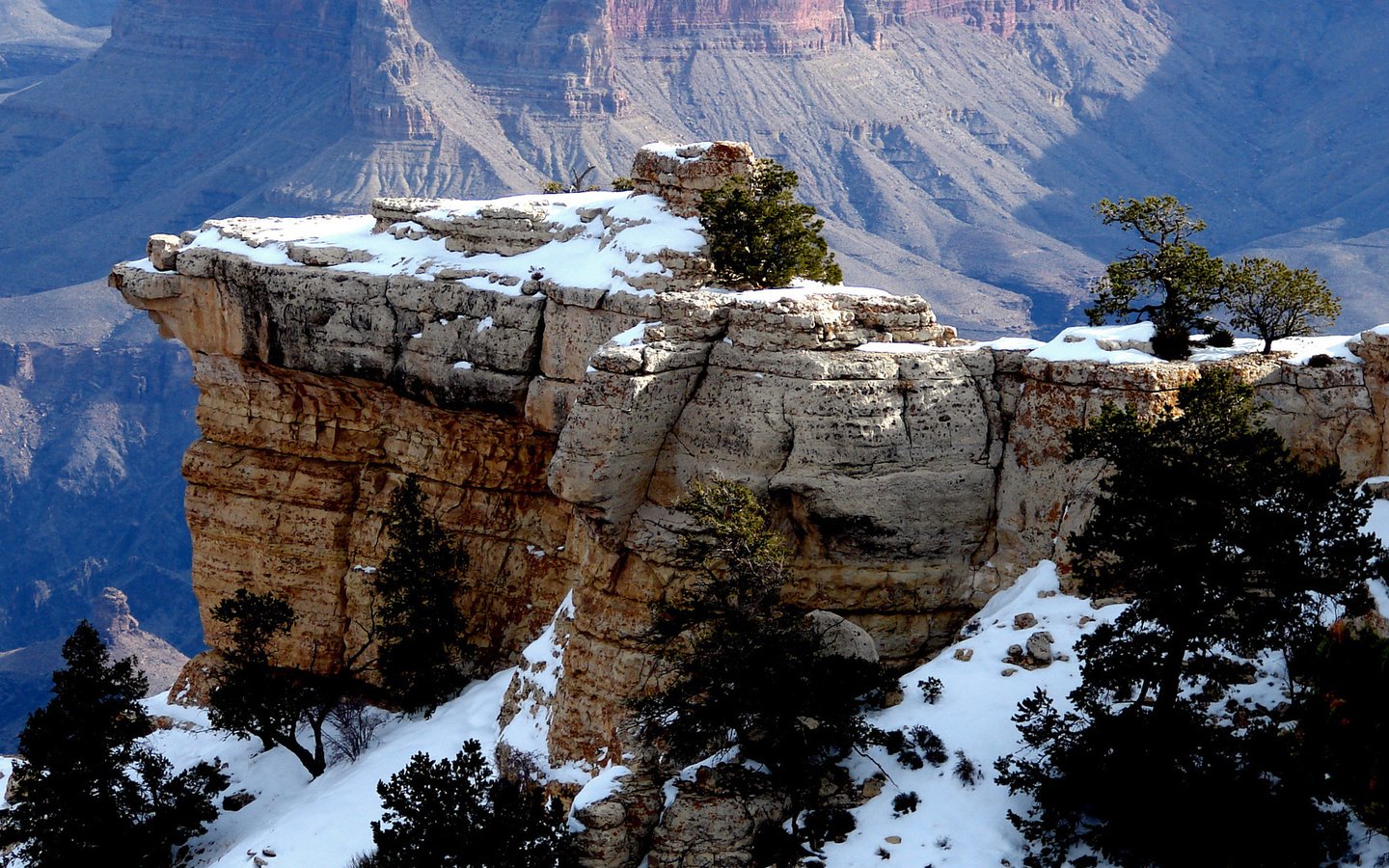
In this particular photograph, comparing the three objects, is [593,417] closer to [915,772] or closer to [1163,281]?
[915,772]

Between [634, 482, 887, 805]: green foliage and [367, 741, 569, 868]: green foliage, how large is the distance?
10.7 feet

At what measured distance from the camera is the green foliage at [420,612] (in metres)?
55.0

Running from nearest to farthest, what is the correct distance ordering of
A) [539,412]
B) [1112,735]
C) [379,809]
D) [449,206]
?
1. [1112,735]
2. [379,809]
3. [539,412]
4. [449,206]

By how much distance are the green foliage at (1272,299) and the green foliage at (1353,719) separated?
13.6m

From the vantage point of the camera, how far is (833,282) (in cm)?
5066

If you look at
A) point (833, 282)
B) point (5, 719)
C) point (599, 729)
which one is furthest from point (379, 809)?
point (5, 719)

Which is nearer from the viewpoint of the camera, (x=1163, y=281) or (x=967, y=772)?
(x=967, y=772)

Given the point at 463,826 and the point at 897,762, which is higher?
the point at 897,762

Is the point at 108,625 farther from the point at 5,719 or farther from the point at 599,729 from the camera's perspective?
the point at 599,729

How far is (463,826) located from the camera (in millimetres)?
38188

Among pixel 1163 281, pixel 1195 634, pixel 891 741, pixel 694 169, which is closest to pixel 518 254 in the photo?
pixel 694 169

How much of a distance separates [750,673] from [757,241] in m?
14.6

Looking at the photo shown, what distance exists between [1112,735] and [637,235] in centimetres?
2193

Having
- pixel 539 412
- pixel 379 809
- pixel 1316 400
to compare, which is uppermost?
pixel 1316 400
